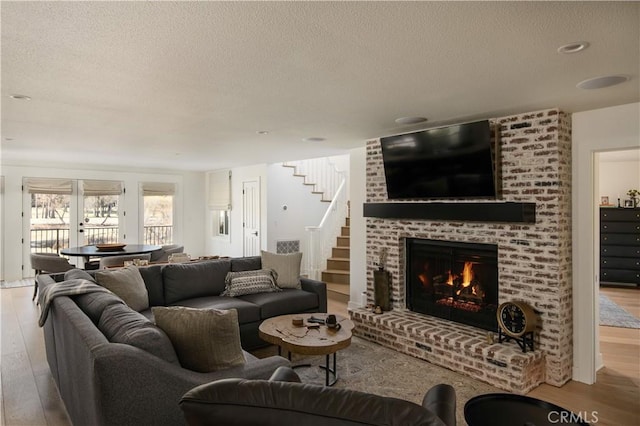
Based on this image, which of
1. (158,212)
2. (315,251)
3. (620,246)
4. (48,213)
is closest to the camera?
(315,251)

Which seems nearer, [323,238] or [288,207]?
[323,238]

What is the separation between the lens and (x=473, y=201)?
3996 mm

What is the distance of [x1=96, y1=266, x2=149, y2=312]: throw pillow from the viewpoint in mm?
3703

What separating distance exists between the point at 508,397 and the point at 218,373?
4.96ft

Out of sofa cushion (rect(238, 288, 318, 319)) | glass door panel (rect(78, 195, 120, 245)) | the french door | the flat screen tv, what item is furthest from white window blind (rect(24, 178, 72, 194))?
the flat screen tv

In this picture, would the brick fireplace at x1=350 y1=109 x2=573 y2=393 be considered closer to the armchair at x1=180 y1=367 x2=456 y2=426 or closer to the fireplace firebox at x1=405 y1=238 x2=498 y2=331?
the fireplace firebox at x1=405 y1=238 x2=498 y2=331

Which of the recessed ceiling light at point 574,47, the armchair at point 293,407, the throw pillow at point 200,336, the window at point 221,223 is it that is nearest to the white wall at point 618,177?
the recessed ceiling light at point 574,47

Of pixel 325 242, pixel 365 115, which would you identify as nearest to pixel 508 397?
pixel 365 115

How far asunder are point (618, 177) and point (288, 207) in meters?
6.82

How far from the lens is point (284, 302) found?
4.38 m

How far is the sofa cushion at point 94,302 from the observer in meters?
2.46

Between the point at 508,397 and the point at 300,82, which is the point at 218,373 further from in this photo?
the point at 300,82

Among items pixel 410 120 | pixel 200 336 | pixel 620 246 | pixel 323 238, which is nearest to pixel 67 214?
pixel 323 238

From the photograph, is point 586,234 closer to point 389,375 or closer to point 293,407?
point 389,375
